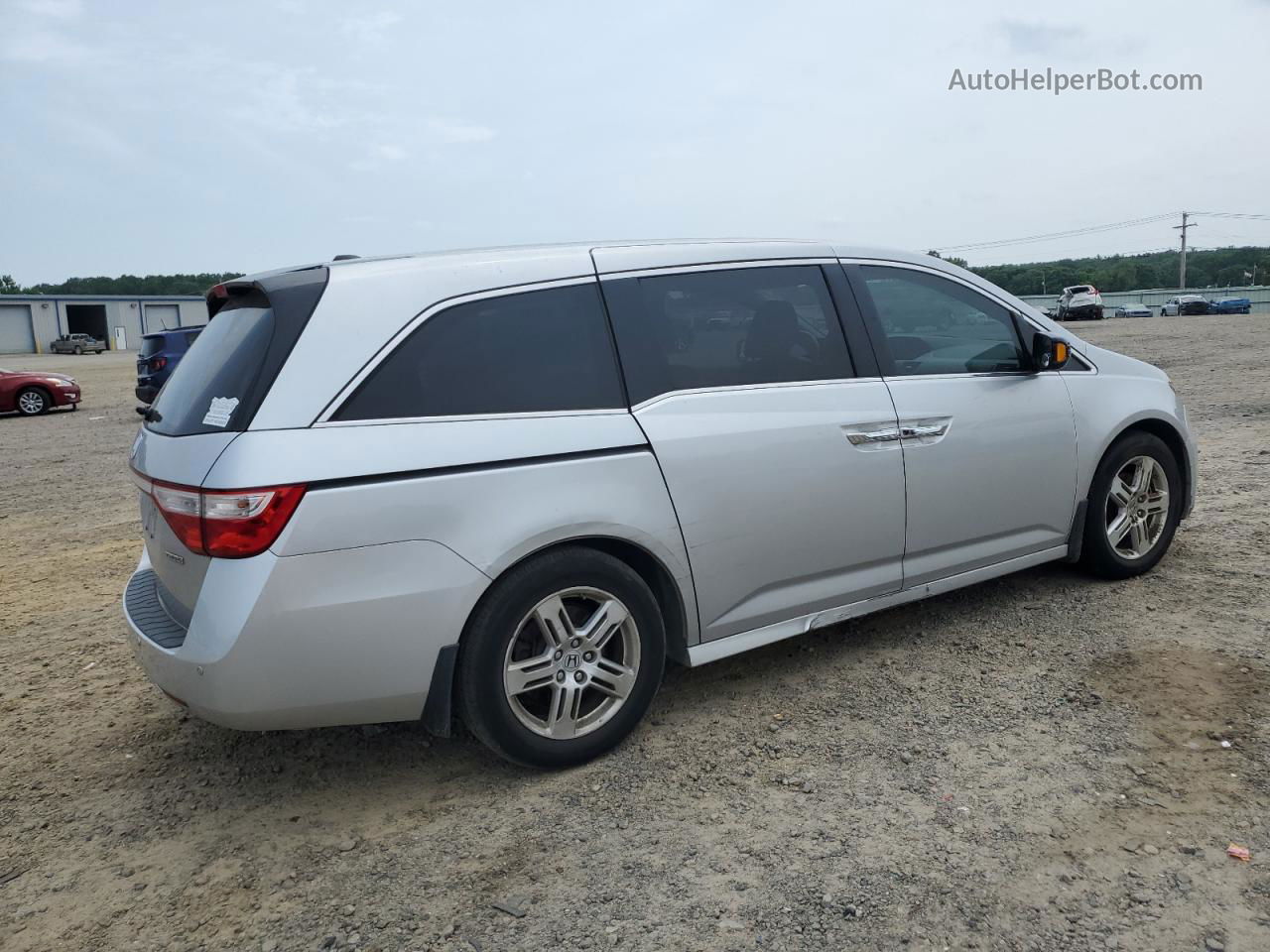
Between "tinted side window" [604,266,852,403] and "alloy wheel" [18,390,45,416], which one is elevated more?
"tinted side window" [604,266,852,403]

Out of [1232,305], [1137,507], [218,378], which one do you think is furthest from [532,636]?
[1232,305]

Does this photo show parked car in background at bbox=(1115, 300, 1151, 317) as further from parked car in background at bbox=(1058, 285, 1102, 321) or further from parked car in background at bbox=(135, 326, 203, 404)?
parked car in background at bbox=(135, 326, 203, 404)

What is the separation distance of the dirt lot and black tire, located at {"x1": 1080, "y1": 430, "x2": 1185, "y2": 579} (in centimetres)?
14

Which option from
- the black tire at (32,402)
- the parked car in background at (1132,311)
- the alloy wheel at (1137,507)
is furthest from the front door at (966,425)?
the parked car in background at (1132,311)

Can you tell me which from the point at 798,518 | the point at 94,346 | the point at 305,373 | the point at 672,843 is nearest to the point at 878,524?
the point at 798,518

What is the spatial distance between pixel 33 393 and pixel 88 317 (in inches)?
2273

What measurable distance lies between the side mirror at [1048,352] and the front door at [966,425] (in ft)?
0.15

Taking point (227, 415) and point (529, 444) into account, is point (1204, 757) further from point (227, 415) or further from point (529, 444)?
point (227, 415)

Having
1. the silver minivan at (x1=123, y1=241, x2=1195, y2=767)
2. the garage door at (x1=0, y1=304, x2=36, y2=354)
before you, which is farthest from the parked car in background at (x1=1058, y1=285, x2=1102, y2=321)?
the garage door at (x1=0, y1=304, x2=36, y2=354)

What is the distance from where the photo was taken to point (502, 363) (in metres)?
3.31

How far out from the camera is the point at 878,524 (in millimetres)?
4008

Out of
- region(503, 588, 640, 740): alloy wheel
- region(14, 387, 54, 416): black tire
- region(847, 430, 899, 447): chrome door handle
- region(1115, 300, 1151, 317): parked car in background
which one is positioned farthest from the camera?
region(1115, 300, 1151, 317): parked car in background

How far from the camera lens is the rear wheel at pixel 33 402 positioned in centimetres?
2083

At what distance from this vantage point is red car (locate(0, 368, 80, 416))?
20.7m
